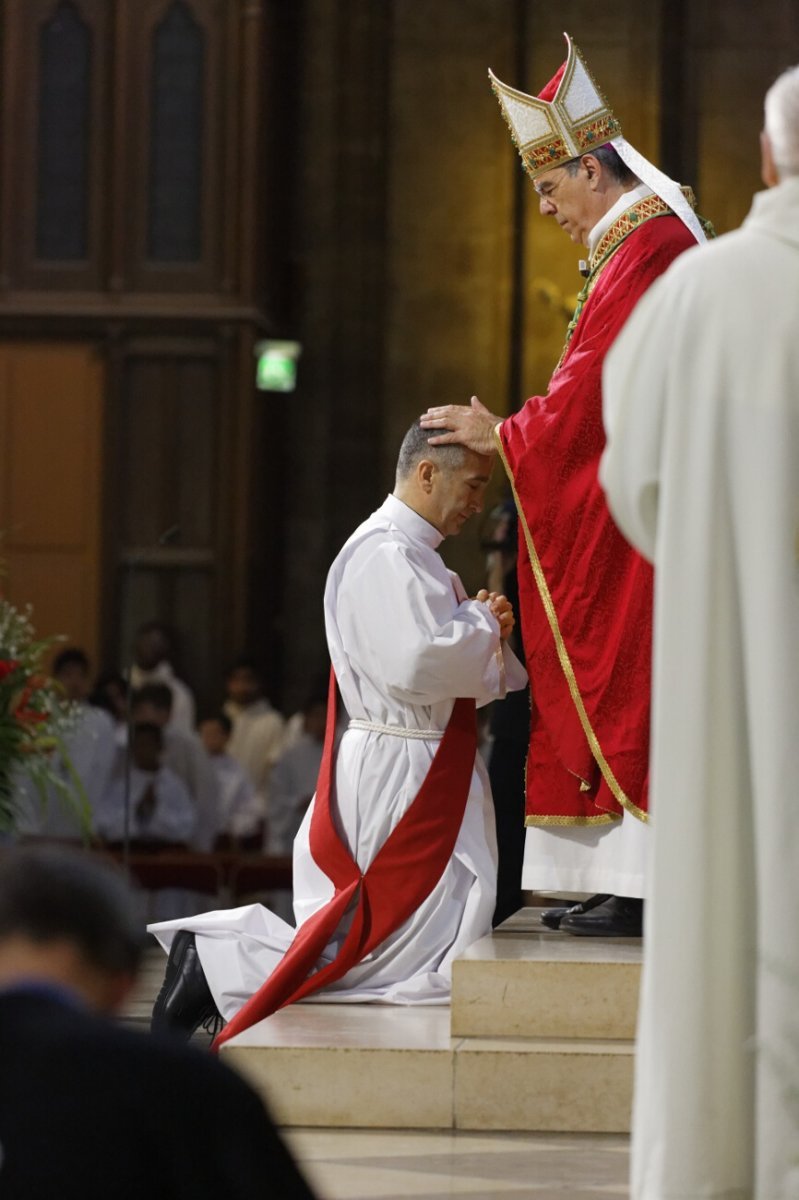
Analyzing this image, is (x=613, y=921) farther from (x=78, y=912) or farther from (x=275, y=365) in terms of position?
(x=275, y=365)

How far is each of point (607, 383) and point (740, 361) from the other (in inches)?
8.6

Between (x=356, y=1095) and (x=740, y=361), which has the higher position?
(x=740, y=361)

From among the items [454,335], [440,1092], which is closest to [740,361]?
[440,1092]

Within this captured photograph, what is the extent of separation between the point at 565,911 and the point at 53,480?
844cm

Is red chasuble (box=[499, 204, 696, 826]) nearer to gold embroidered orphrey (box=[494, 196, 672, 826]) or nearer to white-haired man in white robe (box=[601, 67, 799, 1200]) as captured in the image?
gold embroidered orphrey (box=[494, 196, 672, 826])

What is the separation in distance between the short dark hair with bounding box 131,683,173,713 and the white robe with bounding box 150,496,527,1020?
6033 mm

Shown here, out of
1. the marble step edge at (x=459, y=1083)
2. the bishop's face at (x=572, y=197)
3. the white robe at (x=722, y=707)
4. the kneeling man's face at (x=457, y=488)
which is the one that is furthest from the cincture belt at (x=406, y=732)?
the white robe at (x=722, y=707)

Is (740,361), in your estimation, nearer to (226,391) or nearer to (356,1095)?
(356,1095)

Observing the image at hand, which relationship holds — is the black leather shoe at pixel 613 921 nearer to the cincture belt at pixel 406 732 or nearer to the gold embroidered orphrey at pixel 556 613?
the gold embroidered orphrey at pixel 556 613

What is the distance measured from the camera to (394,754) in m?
5.44

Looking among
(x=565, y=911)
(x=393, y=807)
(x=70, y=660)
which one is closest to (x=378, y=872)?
(x=393, y=807)

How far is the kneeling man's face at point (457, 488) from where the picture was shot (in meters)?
5.45

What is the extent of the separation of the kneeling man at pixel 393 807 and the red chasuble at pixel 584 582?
0.55ft

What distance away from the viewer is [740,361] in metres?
3.17
